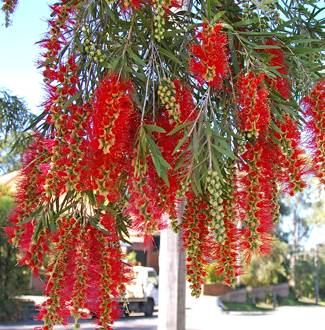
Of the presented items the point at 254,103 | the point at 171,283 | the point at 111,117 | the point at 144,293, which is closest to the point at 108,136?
the point at 111,117

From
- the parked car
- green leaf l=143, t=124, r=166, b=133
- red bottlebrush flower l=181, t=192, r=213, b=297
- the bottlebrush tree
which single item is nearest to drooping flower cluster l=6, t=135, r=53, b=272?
the bottlebrush tree

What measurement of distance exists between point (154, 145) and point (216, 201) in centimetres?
24

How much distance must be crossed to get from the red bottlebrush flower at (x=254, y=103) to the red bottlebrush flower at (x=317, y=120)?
0.50ft

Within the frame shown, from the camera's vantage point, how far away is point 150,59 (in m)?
1.83

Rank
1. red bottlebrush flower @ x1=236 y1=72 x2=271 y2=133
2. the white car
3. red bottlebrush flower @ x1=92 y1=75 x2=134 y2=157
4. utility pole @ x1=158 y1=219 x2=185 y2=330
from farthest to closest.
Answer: the white car < utility pole @ x1=158 y1=219 x2=185 y2=330 < red bottlebrush flower @ x1=236 y1=72 x2=271 y2=133 < red bottlebrush flower @ x1=92 y1=75 x2=134 y2=157

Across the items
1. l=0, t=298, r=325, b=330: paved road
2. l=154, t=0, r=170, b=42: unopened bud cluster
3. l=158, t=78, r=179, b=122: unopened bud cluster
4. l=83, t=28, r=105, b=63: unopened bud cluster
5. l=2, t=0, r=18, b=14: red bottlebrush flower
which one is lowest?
l=0, t=298, r=325, b=330: paved road

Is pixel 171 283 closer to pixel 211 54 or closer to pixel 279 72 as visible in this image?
pixel 279 72

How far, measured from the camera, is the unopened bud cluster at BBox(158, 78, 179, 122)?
164 cm

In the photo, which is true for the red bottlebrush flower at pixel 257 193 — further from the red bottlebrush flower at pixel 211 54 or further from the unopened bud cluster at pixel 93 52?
the unopened bud cluster at pixel 93 52

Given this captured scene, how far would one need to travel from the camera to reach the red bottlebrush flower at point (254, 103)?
1556 millimetres

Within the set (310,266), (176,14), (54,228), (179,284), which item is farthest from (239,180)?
(310,266)

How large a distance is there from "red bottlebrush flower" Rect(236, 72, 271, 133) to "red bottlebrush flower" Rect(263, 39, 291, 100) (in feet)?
0.44

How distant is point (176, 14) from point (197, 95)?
1.10ft

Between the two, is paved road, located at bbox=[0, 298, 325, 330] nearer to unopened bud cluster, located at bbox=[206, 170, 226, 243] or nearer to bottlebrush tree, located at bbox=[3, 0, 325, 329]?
bottlebrush tree, located at bbox=[3, 0, 325, 329]
